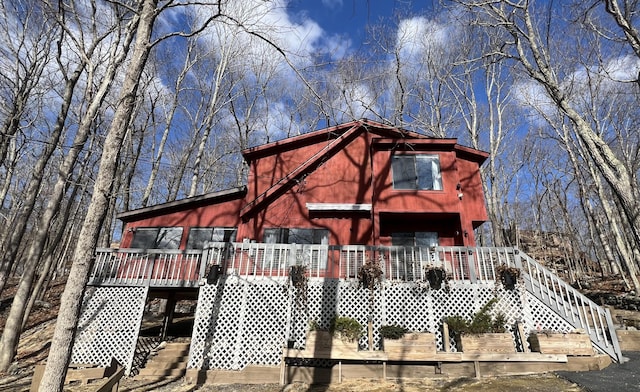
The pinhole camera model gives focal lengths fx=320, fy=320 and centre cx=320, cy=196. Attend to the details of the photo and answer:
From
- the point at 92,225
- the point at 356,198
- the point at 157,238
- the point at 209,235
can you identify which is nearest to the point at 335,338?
the point at 92,225

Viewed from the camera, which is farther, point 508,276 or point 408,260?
point 408,260

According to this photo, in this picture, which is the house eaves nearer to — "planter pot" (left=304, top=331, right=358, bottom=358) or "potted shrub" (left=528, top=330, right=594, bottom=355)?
"planter pot" (left=304, top=331, right=358, bottom=358)

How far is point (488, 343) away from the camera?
7.32 m

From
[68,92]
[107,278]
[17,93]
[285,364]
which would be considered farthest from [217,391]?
[17,93]

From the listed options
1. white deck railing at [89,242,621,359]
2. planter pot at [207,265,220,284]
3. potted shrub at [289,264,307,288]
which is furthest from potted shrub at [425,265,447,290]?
planter pot at [207,265,220,284]

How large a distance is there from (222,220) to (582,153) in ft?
65.2

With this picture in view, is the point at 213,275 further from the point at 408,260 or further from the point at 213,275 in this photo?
the point at 408,260

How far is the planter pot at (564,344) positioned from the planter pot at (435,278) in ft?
7.77

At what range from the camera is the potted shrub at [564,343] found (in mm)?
7148

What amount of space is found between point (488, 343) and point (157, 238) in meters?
12.6

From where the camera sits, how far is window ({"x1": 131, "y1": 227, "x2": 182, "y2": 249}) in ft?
44.2

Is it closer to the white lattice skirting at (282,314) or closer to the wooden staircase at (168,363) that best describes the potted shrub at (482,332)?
the white lattice skirting at (282,314)

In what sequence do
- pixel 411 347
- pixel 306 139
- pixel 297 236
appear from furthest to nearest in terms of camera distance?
pixel 306 139
pixel 297 236
pixel 411 347

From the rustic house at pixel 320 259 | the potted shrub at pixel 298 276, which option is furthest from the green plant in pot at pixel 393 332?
the potted shrub at pixel 298 276
